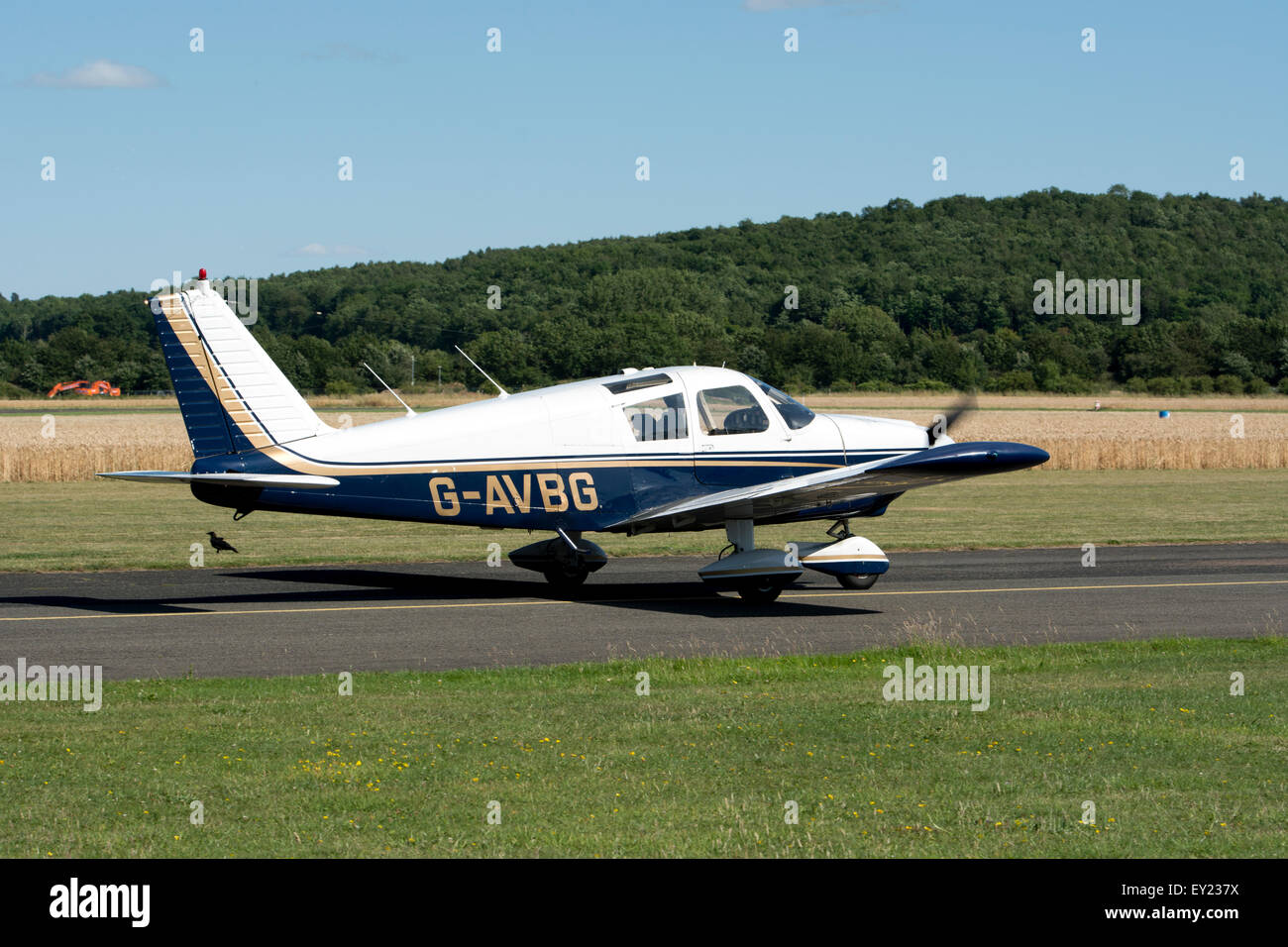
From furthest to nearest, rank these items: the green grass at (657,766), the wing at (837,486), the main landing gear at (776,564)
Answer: the main landing gear at (776,564) < the wing at (837,486) < the green grass at (657,766)

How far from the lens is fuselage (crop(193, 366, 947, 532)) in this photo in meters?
16.1

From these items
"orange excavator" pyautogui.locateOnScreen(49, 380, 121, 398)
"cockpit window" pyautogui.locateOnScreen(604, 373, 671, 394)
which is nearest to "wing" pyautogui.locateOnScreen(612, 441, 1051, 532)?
"cockpit window" pyautogui.locateOnScreen(604, 373, 671, 394)

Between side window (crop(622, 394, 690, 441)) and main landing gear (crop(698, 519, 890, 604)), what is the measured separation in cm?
A: 138

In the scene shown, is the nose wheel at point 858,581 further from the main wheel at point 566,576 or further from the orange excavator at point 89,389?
the orange excavator at point 89,389

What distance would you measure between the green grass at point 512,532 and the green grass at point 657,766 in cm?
1153

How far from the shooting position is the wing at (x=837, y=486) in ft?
47.4

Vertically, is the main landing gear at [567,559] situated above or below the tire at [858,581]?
above

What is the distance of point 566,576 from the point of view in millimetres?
17984

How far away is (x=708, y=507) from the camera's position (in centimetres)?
1619

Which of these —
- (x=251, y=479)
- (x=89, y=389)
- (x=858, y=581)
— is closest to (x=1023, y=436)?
(x=858, y=581)

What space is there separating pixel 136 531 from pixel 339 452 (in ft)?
40.0

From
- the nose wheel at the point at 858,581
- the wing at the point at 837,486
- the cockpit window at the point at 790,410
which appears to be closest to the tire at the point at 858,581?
the nose wheel at the point at 858,581
